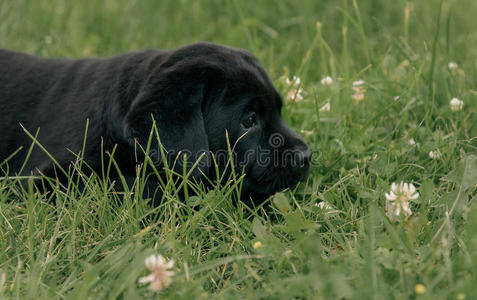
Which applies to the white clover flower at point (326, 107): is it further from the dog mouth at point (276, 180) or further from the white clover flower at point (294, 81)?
the dog mouth at point (276, 180)

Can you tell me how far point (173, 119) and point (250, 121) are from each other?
46 centimetres

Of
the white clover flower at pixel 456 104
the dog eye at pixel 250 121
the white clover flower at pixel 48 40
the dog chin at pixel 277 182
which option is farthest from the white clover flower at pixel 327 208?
the white clover flower at pixel 48 40

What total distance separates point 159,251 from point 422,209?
3.70 ft

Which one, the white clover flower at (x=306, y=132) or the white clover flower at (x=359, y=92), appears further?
the white clover flower at (x=359, y=92)

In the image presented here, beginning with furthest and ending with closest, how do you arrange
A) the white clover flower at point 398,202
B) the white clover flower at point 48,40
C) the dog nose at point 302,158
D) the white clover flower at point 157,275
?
the white clover flower at point 48,40
the dog nose at point 302,158
the white clover flower at point 398,202
the white clover flower at point 157,275

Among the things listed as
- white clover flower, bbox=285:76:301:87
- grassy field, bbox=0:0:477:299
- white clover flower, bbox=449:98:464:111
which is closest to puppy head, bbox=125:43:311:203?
grassy field, bbox=0:0:477:299

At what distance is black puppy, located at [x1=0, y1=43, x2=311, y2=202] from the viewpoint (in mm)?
2629

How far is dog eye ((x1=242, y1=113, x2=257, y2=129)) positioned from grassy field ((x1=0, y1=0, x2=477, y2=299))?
0.43 m

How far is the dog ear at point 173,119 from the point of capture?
261 cm

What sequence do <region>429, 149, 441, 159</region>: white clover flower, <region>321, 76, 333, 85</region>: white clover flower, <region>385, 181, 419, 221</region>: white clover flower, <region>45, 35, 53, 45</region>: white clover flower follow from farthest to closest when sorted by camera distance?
<region>45, 35, 53, 45</region>: white clover flower, <region>321, 76, 333, 85</region>: white clover flower, <region>429, 149, 441, 159</region>: white clover flower, <region>385, 181, 419, 221</region>: white clover flower

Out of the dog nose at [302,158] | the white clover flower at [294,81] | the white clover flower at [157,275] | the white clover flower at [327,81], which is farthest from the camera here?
the white clover flower at [327,81]

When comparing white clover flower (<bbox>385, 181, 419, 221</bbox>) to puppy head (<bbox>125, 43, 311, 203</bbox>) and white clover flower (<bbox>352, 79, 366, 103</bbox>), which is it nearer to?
puppy head (<bbox>125, 43, 311, 203</bbox>)

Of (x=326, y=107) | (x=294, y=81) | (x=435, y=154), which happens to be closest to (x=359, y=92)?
(x=326, y=107)

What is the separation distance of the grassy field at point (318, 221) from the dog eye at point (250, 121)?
43cm
